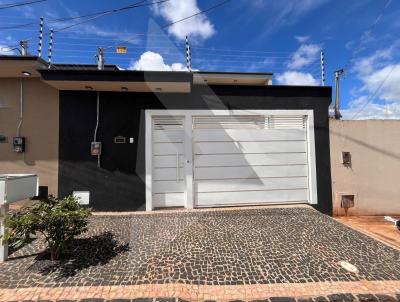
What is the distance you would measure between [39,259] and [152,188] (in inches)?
119

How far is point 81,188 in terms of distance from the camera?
20.2ft

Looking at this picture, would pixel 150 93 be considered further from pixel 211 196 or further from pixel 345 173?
pixel 345 173

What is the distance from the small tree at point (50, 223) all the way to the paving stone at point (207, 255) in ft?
1.17

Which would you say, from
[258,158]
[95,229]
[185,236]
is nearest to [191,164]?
[258,158]

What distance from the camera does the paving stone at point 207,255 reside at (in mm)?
3072

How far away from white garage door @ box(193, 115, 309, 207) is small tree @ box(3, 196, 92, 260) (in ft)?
11.1

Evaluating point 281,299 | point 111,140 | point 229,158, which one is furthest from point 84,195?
point 281,299

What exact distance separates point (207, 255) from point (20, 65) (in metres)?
5.97

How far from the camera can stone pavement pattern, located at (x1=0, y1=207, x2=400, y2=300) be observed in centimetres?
297

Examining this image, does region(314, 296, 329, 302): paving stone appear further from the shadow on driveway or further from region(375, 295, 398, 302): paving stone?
the shadow on driveway

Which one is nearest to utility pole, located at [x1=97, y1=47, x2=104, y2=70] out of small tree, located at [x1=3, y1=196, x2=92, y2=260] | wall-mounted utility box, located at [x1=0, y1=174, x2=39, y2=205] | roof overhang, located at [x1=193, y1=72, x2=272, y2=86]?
roof overhang, located at [x1=193, y1=72, x2=272, y2=86]

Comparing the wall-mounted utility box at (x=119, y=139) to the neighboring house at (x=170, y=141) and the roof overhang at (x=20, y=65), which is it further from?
the roof overhang at (x=20, y=65)

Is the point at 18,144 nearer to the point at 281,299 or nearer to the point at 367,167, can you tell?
the point at 281,299

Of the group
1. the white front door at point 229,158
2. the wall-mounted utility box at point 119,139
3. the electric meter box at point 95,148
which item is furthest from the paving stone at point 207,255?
the wall-mounted utility box at point 119,139
